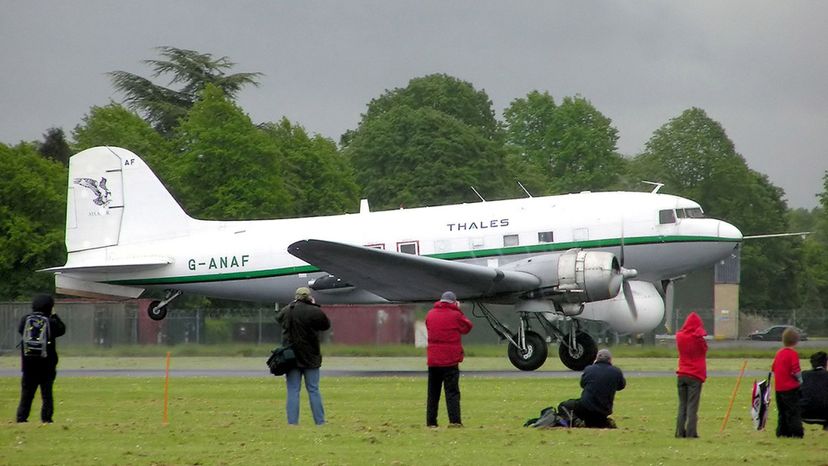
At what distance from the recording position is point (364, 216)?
31.9 m

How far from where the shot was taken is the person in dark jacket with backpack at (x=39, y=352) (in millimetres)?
17812

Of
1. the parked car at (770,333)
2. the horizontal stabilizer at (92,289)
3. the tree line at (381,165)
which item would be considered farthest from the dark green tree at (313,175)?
the horizontal stabilizer at (92,289)

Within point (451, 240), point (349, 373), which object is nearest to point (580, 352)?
point (451, 240)

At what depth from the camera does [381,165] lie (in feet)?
264

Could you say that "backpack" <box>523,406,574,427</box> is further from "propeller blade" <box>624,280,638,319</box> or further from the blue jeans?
"propeller blade" <box>624,280,638,319</box>

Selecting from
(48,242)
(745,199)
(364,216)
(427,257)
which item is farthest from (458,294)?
(745,199)

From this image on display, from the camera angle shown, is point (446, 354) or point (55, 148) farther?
point (55, 148)

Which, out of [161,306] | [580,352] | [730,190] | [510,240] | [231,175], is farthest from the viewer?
[730,190]

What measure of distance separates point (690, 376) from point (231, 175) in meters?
43.2

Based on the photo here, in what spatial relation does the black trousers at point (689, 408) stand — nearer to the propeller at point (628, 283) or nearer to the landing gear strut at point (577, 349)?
the propeller at point (628, 283)

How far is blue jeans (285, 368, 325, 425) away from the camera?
17922mm

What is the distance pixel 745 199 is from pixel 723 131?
11490mm

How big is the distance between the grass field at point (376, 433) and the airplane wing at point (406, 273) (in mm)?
3492

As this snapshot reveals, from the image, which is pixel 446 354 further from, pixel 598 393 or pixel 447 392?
pixel 598 393
